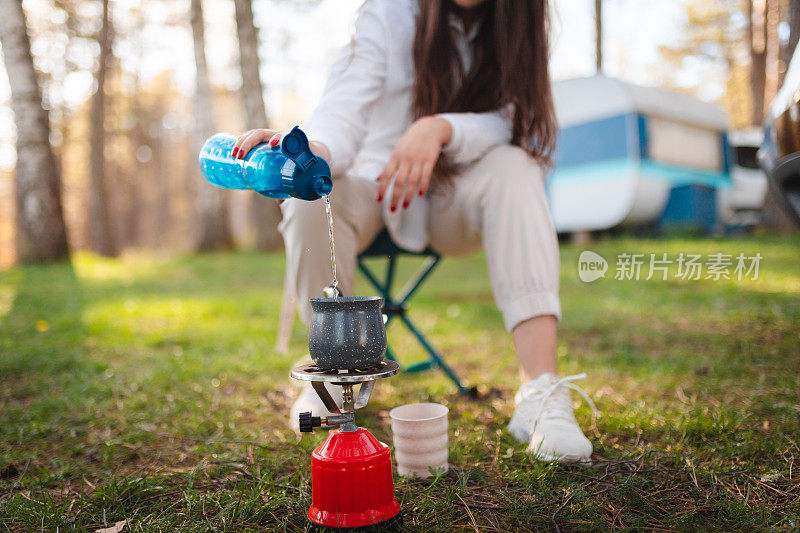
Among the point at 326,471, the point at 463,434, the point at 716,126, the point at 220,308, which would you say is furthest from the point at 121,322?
the point at 716,126

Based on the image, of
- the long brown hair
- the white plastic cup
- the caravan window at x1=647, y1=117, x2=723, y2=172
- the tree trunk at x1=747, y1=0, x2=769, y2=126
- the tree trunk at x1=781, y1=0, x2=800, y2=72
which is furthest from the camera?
the tree trunk at x1=747, y1=0, x2=769, y2=126

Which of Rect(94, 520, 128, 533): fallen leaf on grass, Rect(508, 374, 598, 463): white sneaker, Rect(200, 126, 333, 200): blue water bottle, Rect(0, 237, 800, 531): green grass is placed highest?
Rect(200, 126, 333, 200): blue water bottle

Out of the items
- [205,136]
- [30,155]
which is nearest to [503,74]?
[30,155]

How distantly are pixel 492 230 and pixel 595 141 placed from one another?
22.3 ft

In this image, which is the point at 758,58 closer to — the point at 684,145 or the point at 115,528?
the point at 684,145

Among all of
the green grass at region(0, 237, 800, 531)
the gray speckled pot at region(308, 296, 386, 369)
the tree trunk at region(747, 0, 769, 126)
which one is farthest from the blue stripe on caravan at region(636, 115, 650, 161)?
the gray speckled pot at region(308, 296, 386, 369)

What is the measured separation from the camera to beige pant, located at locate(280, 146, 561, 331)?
1655 mm

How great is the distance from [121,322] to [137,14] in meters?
11.8

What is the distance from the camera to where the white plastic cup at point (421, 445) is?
1.44 m

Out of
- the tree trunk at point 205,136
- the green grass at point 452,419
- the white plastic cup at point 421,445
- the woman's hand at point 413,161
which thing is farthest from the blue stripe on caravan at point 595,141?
the white plastic cup at point 421,445

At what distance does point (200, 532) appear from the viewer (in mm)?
1184

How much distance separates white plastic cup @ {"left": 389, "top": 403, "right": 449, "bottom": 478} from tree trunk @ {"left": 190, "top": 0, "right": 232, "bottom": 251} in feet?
30.0

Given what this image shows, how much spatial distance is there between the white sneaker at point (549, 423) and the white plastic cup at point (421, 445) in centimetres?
24

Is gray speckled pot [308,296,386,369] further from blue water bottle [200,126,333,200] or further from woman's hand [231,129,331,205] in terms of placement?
woman's hand [231,129,331,205]
